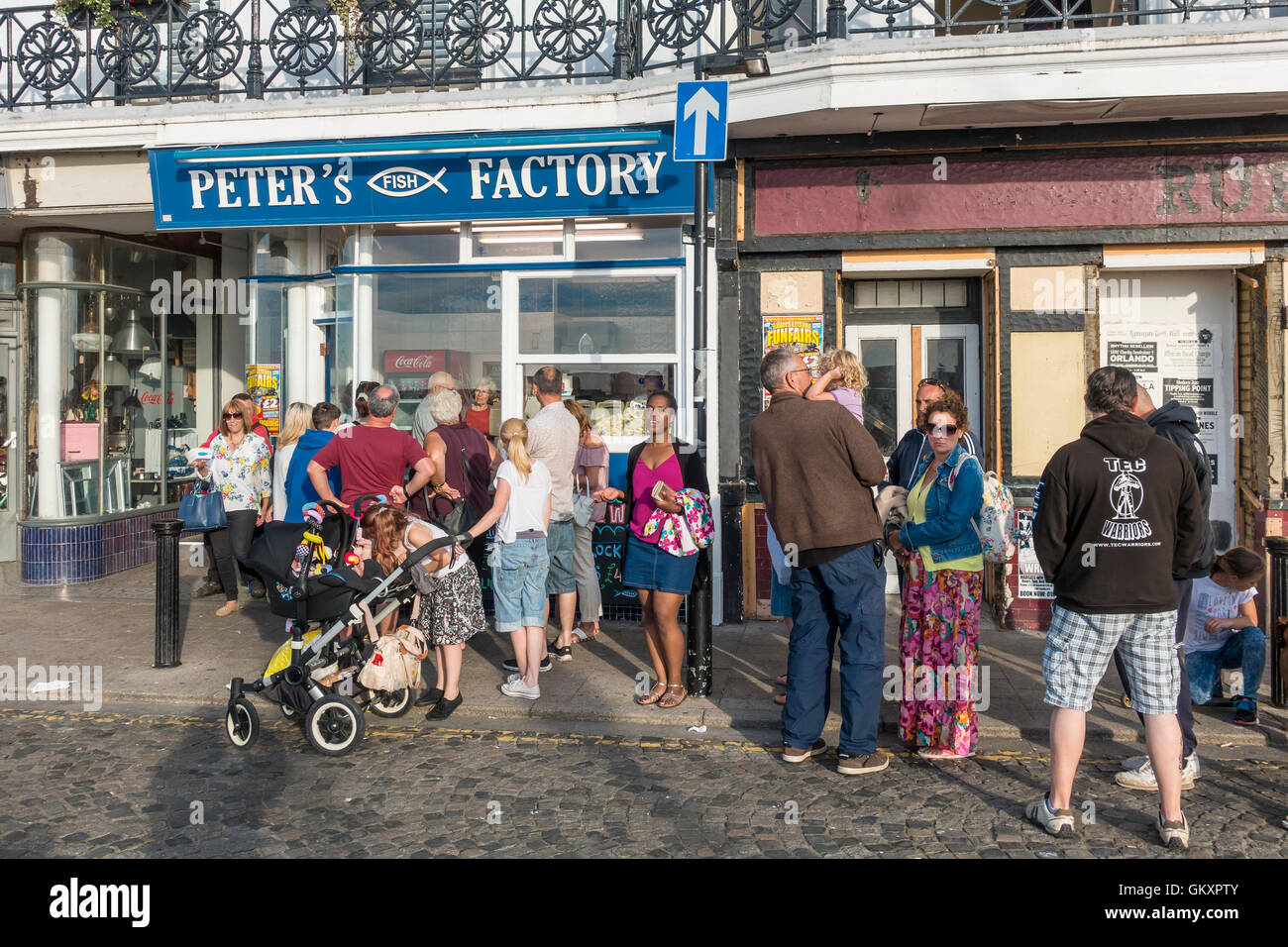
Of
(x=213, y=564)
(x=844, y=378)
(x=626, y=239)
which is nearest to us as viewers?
(x=844, y=378)

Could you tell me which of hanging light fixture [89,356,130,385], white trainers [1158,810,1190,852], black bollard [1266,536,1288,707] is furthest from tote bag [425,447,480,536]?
hanging light fixture [89,356,130,385]

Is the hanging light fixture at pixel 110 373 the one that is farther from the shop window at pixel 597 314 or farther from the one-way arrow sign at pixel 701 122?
the one-way arrow sign at pixel 701 122

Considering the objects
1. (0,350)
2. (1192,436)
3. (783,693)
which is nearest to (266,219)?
(0,350)

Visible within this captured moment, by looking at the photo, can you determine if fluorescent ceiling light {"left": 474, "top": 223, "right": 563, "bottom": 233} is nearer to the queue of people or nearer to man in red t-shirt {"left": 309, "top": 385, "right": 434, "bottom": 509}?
the queue of people

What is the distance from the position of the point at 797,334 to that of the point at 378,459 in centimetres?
365

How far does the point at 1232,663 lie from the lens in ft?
20.7

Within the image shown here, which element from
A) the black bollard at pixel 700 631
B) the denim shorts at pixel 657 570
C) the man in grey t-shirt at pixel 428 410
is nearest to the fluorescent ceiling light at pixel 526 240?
the man in grey t-shirt at pixel 428 410

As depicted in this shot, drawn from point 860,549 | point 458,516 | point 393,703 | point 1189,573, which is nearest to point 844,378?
point 860,549

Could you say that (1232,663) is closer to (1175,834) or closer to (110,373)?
(1175,834)

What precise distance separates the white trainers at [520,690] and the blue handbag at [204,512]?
385 centimetres

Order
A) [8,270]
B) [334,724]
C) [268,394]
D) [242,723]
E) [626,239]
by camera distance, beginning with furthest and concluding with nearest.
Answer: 1. [8,270]
2. [268,394]
3. [626,239]
4. [242,723]
5. [334,724]

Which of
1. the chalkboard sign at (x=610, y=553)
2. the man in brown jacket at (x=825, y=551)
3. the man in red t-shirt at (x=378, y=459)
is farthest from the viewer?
the chalkboard sign at (x=610, y=553)

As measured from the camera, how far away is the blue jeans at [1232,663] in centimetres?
617

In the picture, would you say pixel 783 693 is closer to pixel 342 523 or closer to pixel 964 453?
pixel 964 453
